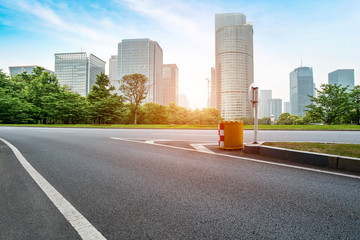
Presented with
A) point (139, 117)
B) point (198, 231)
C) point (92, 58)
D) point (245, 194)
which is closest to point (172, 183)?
point (245, 194)

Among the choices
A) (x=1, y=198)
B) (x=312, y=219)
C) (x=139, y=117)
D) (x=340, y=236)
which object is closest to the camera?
(x=340, y=236)

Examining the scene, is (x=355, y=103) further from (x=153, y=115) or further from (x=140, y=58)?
(x=140, y=58)

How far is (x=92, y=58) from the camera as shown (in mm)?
180750

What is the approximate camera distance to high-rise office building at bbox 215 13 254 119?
159375mm

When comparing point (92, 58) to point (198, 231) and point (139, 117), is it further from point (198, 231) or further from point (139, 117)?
point (198, 231)

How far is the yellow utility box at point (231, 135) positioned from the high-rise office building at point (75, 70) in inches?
7470

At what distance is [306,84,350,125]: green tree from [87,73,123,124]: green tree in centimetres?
3706

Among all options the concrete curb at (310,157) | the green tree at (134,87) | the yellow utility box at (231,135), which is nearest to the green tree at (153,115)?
the green tree at (134,87)

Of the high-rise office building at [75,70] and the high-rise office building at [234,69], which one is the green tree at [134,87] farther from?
the high-rise office building at [75,70]

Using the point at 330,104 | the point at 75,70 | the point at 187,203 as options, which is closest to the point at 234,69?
the point at 330,104

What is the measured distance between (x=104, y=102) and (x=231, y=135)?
35741mm

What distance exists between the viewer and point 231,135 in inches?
260

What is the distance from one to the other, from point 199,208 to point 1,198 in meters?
2.75

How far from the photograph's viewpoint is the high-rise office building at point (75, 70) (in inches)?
6841
